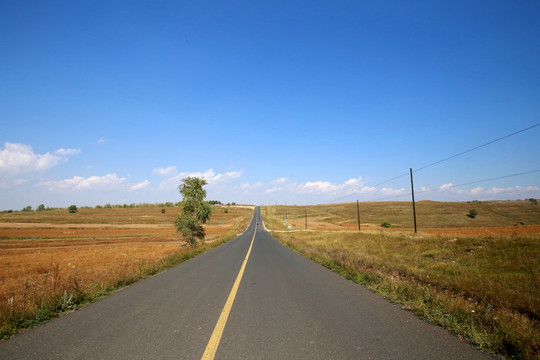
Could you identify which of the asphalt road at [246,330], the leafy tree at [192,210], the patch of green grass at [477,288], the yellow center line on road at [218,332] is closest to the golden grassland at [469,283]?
the patch of green grass at [477,288]

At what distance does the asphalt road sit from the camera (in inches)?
146

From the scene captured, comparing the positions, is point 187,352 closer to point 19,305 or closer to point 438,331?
point 438,331

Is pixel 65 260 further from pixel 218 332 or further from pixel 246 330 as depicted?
pixel 246 330

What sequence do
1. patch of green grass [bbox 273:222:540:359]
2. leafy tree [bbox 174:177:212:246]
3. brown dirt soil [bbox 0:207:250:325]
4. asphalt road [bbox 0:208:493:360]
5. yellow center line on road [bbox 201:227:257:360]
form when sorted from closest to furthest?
yellow center line on road [bbox 201:227:257:360] → asphalt road [bbox 0:208:493:360] → patch of green grass [bbox 273:222:540:359] → brown dirt soil [bbox 0:207:250:325] → leafy tree [bbox 174:177:212:246]

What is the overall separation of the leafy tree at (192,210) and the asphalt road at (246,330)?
24.2m

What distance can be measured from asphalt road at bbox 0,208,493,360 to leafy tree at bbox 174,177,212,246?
79.5 feet

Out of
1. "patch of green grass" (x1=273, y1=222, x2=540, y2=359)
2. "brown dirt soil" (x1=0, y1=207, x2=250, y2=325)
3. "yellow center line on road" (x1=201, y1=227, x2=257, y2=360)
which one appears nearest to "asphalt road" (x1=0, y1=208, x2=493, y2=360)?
"yellow center line on road" (x1=201, y1=227, x2=257, y2=360)

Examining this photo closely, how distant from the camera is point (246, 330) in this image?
453 cm

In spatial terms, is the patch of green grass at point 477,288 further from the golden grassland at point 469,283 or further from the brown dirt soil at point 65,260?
the brown dirt soil at point 65,260

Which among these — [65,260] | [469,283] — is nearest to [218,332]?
[469,283]

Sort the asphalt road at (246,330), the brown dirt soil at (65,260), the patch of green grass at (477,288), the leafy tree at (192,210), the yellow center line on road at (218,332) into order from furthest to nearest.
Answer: the leafy tree at (192,210), the brown dirt soil at (65,260), the patch of green grass at (477,288), the asphalt road at (246,330), the yellow center line on road at (218,332)

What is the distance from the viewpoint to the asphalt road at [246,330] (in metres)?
3.71

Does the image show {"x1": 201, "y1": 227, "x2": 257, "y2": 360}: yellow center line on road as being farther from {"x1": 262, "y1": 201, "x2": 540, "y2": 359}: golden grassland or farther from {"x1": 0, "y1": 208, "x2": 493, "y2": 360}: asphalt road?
{"x1": 262, "y1": 201, "x2": 540, "y2": 359}: golden grassland

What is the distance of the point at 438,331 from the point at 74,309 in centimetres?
789
